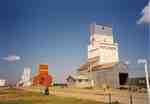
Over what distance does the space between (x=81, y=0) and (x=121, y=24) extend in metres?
0.92

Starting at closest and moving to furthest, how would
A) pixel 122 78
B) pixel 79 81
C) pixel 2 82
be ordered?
pixel 2 82, pixel 122 78, pixel 79 81

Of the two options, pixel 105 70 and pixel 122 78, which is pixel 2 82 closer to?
pixel 122 78

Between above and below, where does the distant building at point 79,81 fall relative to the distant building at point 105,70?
below

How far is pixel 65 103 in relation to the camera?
3.63 m

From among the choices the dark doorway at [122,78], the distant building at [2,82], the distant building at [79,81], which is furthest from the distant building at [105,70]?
the distant building at [2,82]

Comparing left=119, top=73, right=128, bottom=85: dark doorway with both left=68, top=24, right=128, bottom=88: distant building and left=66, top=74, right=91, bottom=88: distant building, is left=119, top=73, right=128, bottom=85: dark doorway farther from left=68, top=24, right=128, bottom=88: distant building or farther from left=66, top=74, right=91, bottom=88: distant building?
left=66, top=74, right=91, bottom=88: distant building

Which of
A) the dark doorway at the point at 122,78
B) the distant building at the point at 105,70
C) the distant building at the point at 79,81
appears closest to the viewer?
the distant building at the point at 105,70

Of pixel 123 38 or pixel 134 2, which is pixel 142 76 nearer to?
pixel 123 38

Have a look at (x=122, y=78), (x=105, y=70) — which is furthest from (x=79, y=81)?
(x=122, y=78)

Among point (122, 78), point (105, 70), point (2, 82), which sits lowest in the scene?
point (122, 78)

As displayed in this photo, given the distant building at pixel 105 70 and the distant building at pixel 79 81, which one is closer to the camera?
the distant building at pixel 105 70

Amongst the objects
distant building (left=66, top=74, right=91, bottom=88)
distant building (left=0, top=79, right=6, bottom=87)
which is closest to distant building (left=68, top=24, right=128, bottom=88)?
distant building (left=66, top=74, right=91, bottom=88)

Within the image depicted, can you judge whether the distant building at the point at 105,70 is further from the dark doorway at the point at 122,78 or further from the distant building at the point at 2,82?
the distant building at the point at 2,82

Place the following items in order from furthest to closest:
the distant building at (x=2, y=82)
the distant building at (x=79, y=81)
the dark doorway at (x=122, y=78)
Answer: the distant building at (x=79, y=81)
the dark doorway at (x=122, y=78)
the distant building at (x=2, y=82)
